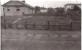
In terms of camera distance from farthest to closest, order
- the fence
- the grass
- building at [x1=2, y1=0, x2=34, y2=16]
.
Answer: building at [x1=2, y1=0, x2=34, y2=16]
the fence
the grass

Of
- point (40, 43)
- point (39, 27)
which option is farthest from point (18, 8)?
point (40, 43)

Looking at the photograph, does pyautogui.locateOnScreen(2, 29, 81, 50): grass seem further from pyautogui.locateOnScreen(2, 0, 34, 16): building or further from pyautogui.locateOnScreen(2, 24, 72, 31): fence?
pyautogui.locateOnScreen(2, 0, 34, 16): building

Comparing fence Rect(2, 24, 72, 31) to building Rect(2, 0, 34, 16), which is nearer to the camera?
fence Rect(2, 24, 72, 31)

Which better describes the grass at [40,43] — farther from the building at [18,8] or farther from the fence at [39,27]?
the building at [18,8]

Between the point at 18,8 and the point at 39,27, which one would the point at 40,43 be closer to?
the point at 39,27

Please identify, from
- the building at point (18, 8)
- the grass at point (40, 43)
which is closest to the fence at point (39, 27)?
the grass at point (40, 43)

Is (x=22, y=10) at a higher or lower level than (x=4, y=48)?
higher

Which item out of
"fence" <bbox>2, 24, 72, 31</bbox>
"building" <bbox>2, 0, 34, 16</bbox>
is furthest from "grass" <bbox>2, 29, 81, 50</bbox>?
"building" <bbox>2, 0, 34, 16</bbox>

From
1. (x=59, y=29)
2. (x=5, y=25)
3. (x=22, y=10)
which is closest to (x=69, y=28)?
(x=59, y=29)

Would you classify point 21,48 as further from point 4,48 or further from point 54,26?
point 54,26

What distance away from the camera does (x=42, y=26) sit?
457cm

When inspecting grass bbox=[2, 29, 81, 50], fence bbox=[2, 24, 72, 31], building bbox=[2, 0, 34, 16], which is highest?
building bbox=[2, 0, 34, 16]

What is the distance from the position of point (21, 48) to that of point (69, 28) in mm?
2448

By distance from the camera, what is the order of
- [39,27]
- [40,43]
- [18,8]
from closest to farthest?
[40,43] < [39,27] < [18,8]
